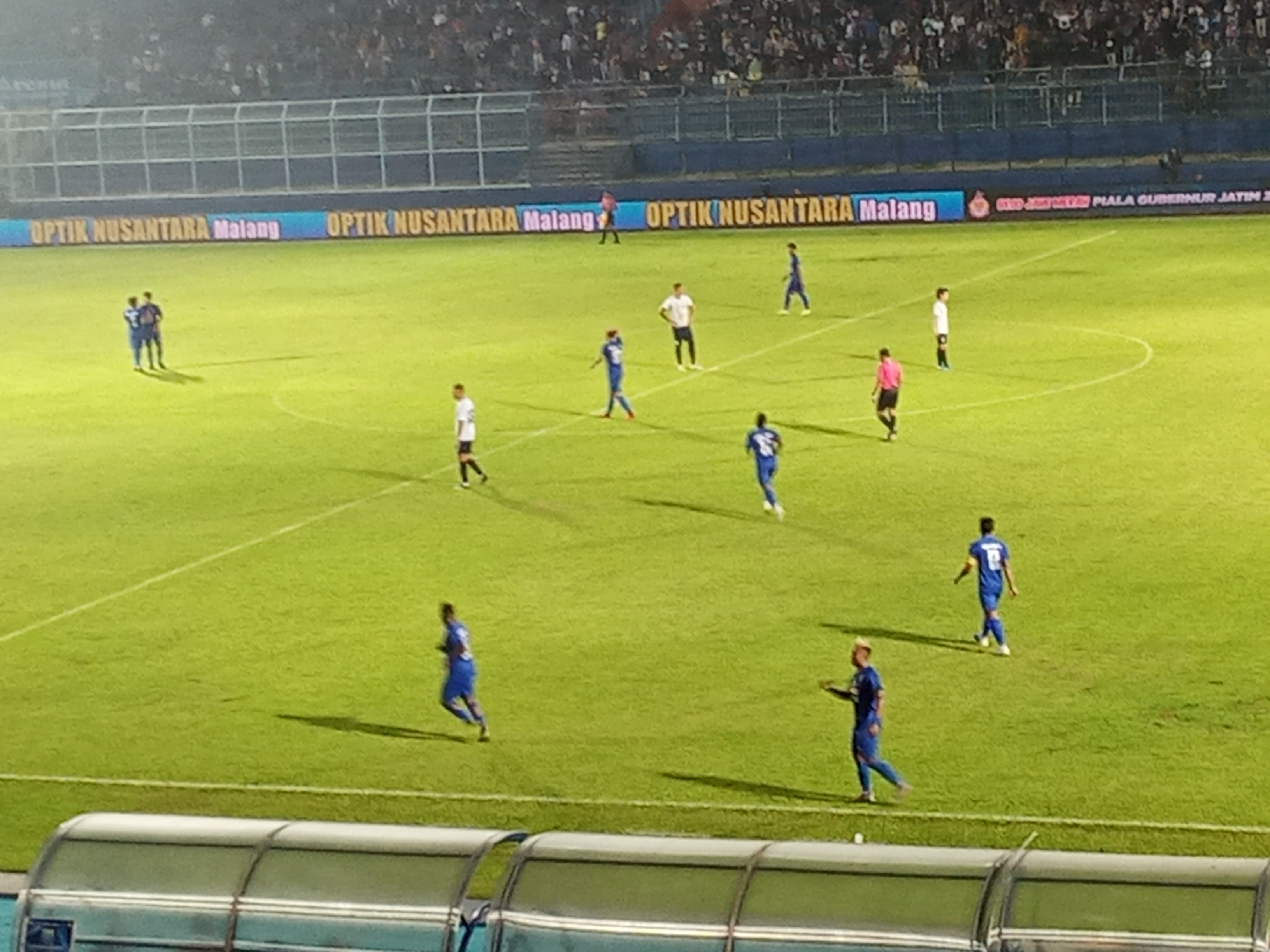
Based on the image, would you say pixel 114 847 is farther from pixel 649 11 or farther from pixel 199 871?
pixel 649 11

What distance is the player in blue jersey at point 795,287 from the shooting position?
49656mm

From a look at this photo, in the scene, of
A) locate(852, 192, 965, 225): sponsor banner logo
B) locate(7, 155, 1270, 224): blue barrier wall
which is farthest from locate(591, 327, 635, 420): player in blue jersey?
locate(7, 155, 1270, 224): blue barrier wall

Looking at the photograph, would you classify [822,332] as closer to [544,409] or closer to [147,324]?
[544,409]

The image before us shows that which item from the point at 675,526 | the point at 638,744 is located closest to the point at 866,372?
the point at 675,526

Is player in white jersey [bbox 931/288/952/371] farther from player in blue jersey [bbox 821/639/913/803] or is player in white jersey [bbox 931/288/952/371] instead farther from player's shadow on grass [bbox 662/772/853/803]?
player in blue jersey [bbox 821/639/913/803]

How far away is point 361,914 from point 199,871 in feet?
3.05

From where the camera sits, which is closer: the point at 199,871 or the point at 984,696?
the point at 199,871

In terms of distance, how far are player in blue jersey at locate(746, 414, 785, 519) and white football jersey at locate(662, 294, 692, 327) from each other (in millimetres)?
11690

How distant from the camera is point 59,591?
2973 cm

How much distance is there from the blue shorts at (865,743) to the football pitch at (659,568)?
544 millimetres

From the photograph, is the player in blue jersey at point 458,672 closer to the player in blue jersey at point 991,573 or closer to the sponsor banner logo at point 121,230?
the player in blue jersey at point 991,573

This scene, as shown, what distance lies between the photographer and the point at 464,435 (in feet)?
111

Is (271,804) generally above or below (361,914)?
below

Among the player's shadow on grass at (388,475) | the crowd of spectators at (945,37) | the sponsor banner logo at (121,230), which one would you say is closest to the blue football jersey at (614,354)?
the player's shadow on grass at (388,475)
